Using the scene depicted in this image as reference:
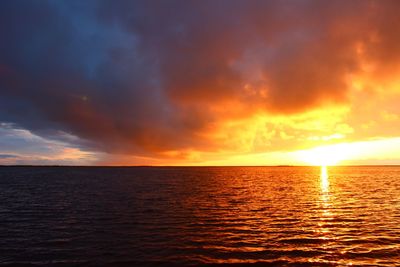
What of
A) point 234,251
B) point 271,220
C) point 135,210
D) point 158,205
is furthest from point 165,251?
point 158,205

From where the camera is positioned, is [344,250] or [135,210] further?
[135,210]

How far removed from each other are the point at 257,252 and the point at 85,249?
16.2 meters

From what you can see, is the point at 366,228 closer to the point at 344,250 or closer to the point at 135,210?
the point at 344,250

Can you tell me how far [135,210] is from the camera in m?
47.2

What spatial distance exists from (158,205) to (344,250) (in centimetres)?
3361

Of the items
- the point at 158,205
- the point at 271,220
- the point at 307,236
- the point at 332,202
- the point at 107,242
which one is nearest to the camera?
the point at 107,242

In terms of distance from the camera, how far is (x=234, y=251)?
26.0 m

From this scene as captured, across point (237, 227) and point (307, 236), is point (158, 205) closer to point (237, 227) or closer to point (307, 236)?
point (237, 227)

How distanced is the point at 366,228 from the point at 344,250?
1081 centimetres

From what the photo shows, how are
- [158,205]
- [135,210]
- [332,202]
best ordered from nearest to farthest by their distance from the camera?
[135,210] → [158,205] → [332,202]

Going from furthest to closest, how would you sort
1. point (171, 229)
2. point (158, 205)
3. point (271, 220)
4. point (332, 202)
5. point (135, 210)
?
point (332, 202), point (158, 205), point (135, 210), point (271, 220), point (171, 229)

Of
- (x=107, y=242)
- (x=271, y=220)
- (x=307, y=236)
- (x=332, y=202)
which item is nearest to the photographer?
(x=107, y=242)

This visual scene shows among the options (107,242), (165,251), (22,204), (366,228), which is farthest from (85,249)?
(22,204)

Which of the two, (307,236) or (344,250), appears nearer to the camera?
(344,250)
